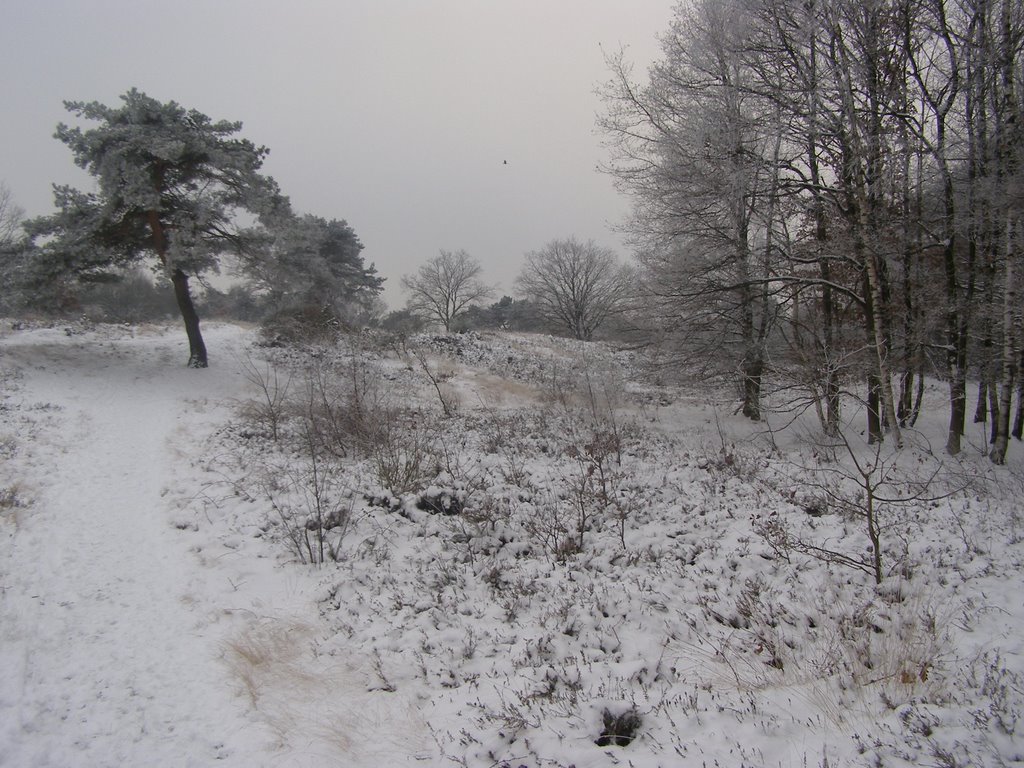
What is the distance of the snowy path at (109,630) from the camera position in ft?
12.2

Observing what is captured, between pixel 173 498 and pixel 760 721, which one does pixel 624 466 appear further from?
pixel 173 498

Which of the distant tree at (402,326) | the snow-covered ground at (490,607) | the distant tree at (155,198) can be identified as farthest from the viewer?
the distant tree at (402,326)

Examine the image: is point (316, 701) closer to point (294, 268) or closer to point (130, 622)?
point (130, 622)

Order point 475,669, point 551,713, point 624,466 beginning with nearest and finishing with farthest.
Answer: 1. point 551,713
2. point 475,669
3. point 624,466

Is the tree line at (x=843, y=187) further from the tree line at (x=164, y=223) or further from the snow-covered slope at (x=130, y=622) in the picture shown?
the snow-covered slope at (x=130, y=622)

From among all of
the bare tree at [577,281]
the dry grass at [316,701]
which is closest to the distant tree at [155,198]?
the dry grass at [316,701]

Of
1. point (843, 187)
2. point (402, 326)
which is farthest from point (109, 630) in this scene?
point (402, 326)

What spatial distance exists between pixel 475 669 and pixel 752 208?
10206 millimetres

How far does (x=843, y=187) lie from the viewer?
10.3 metres

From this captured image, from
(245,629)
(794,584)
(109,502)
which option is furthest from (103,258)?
(794,584)

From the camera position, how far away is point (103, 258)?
15188 mm

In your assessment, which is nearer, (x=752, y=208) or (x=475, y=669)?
(x=475, y=669)

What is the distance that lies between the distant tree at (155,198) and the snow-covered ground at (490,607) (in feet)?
23.0

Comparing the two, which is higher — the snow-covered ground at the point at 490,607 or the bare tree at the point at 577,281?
the bare tree at the point at 577,281
